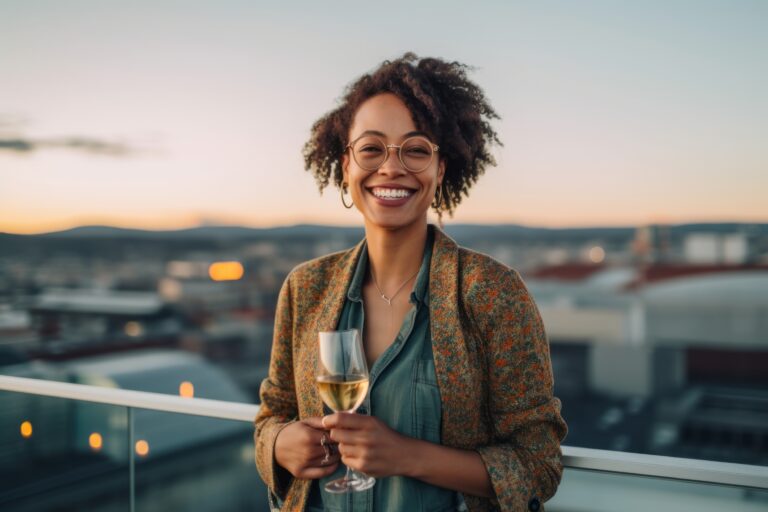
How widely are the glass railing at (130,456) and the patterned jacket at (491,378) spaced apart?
0.36m

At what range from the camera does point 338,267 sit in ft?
4.85

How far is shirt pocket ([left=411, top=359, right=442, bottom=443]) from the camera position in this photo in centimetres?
123

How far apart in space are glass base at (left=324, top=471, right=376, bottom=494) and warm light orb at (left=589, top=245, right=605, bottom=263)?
1438 inches

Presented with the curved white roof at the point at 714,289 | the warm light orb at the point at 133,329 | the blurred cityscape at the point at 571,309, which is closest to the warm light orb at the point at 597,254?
the blurred cityscape at the point at 571,309

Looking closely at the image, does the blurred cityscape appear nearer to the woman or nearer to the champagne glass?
the woman

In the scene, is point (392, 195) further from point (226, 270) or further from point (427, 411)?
point (226, 270)

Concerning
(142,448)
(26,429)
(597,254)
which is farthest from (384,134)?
(597,254)

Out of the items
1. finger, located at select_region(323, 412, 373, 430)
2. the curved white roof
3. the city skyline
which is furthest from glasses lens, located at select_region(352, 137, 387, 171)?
the curved white roof

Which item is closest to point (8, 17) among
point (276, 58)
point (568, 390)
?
point (276, 58)

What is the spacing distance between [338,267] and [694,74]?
31350 mm

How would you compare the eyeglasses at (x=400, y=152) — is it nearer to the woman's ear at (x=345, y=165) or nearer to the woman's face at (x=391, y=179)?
the woman's face at (x=391, y=179)

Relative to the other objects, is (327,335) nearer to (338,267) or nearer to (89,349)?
(338,267)

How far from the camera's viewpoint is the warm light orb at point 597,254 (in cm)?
3578

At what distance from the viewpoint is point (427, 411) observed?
123 centimetres
